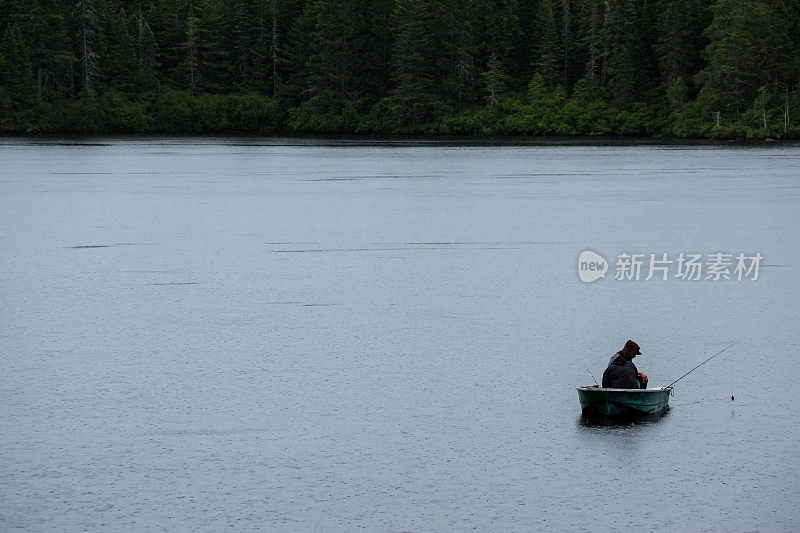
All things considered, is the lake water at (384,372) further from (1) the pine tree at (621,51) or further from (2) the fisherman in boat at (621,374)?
(1) the pine tree at (621,51)

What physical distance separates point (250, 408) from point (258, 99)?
14035 centimetres

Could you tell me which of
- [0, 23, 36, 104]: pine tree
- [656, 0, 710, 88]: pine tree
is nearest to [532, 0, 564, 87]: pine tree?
[656, 0, 710, 88]: pine tree

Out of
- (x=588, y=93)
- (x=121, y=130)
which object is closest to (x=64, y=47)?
(x=121, y=130)

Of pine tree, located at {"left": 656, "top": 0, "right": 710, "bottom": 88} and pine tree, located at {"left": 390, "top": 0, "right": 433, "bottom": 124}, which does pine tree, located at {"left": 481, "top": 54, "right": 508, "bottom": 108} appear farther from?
pine tree, located at {"left": 656, "top": 0, "right": 710, "bottom": 88}

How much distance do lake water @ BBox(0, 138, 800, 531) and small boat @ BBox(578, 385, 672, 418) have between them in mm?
295

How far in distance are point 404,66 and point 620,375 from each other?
129204mm

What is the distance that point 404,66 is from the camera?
465 feet

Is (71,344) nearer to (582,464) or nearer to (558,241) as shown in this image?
(582,464)

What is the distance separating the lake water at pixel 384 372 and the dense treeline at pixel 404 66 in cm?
8682

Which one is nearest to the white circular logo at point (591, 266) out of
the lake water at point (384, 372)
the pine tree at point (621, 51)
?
the lake water at point (384, 372)

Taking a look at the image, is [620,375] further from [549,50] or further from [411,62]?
[549,50]

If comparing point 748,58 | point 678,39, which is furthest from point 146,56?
point 748,58

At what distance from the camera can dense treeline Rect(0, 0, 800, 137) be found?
126 metres

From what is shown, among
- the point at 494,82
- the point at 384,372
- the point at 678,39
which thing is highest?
the point at 678,39
